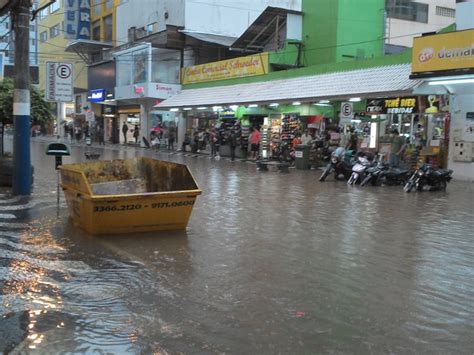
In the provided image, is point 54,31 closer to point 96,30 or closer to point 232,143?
point 96,30

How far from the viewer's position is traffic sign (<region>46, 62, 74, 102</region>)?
473 inches

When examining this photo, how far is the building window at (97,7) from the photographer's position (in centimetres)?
5066

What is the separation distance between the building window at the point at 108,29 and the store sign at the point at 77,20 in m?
1.69

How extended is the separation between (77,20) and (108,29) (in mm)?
3134

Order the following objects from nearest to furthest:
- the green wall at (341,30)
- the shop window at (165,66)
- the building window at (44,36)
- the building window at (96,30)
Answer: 1. the green wall at (341,30)
2. the shop window at (165,66)
3. the building window at (96,30)
4. the building window at (44,36)

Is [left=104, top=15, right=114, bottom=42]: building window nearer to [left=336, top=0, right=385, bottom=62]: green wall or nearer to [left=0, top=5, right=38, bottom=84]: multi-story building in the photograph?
[left=0, top=5, right=38, bottom=84]: multi-story building

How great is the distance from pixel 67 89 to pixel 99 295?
7.39 metres

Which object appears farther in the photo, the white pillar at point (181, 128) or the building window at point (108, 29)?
the building window at point (108, 29)

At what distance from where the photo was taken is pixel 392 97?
2155 centimetres

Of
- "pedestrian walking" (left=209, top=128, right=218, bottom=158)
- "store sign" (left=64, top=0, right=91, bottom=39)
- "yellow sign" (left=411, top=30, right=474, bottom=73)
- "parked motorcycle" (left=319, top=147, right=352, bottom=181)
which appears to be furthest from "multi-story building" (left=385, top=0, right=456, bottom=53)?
"parked motorcycle" (left=319, top=147, right=352, bottom=181)

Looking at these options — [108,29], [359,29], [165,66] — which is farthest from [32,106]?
[108,29]

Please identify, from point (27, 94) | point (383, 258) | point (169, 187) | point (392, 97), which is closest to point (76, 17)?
point (392, 97)

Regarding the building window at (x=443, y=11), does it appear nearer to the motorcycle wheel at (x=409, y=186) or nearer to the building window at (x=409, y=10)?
the building window at (x=409, y=10)

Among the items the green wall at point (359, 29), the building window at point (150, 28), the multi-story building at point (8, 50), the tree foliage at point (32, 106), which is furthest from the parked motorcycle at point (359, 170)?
the building window at point (150, 28)
